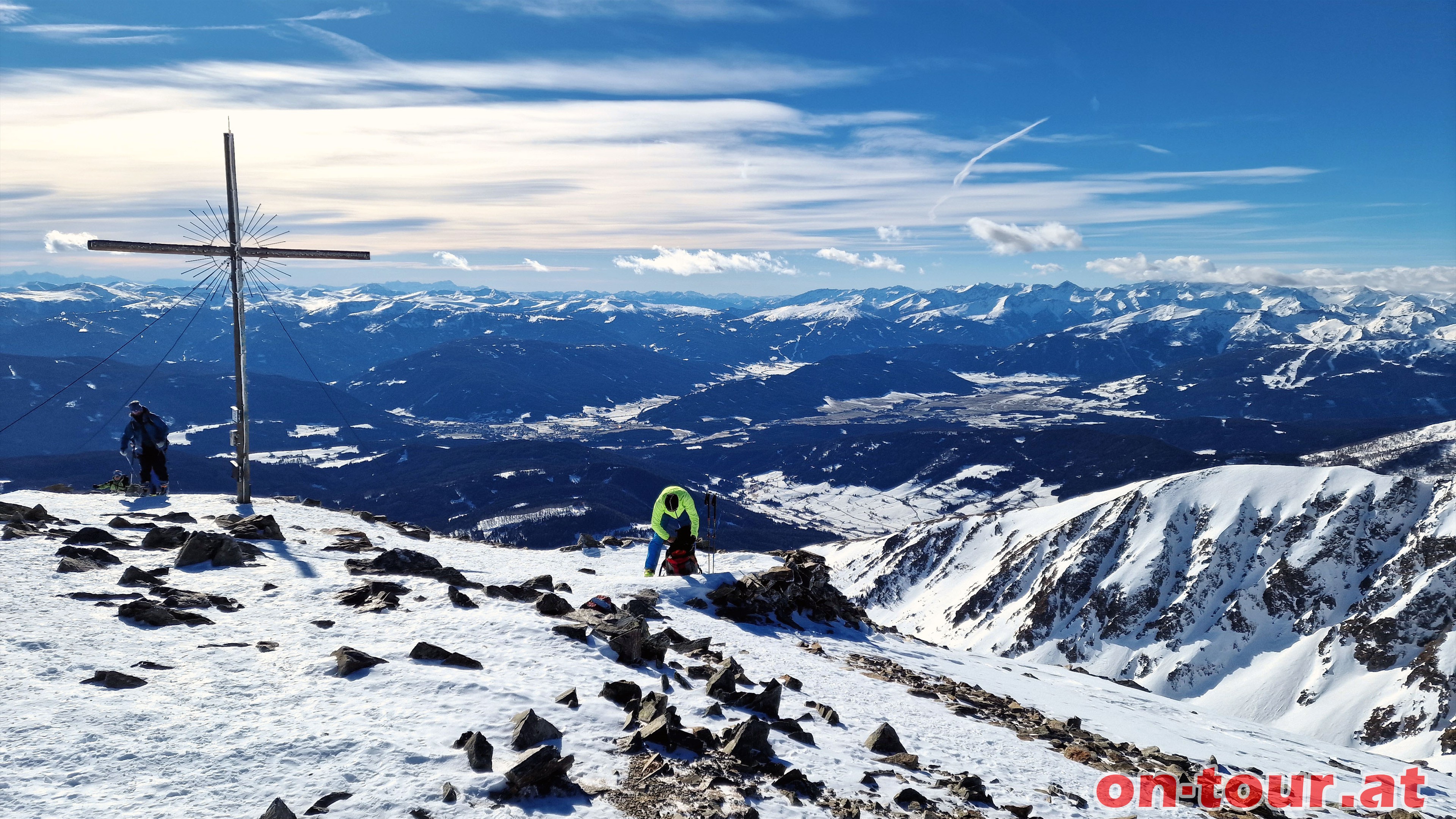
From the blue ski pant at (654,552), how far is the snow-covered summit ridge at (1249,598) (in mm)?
137871

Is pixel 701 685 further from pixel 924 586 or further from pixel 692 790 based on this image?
pixel 924 586

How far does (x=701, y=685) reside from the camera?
1628 centimetres

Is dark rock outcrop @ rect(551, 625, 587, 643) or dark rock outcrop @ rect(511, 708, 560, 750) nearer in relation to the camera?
dark rock outcrop @ rect(511, 708, 560, 750)

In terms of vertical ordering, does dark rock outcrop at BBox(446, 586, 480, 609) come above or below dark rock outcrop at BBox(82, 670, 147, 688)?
below

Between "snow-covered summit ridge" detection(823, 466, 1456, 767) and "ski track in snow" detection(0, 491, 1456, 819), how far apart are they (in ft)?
436

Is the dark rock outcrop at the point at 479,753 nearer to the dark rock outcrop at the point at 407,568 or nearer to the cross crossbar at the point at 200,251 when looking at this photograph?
the dark rock outcrop at the point at 407,568

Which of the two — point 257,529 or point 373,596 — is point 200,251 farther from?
point 373,596

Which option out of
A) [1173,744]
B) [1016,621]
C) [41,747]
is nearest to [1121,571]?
[1016,621]

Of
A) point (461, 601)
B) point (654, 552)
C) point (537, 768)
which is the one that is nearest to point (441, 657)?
point (461, 601)

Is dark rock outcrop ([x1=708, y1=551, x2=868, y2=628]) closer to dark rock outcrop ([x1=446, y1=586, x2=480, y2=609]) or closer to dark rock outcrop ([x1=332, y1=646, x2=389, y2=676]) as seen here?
dark rock outcrop ([x1=446, y1=586, x2=480, y2=609])

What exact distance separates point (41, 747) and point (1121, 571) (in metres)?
177

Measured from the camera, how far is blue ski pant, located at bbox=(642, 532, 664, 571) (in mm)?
28625

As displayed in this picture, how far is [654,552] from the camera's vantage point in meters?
28.8

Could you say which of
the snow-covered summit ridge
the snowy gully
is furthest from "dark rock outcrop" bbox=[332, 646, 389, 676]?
the snow-covered summit ridge
